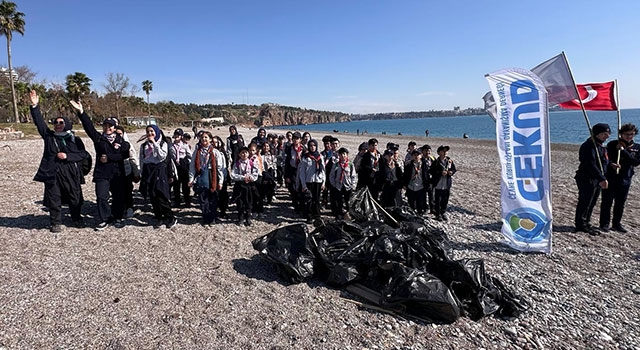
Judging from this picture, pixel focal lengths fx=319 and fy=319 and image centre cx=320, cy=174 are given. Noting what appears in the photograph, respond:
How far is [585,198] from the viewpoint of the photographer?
610 cm

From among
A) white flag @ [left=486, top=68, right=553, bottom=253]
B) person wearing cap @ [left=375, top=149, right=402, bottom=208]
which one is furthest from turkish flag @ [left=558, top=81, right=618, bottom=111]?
person wearing cap @ [left=375, top=149, right=402, bottom=208]

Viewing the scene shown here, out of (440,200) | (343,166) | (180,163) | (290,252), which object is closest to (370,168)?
(343,166)

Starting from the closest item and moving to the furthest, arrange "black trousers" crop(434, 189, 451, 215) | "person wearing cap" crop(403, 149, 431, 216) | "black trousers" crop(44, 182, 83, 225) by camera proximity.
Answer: "black trousers" crop(44, 182, 83, 225) → "person wearing cap" crop(403, 149, 431, 216) → "black trousers" crop(434, 189, 451, 215)

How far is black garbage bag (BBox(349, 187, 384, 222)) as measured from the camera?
5.92 metres

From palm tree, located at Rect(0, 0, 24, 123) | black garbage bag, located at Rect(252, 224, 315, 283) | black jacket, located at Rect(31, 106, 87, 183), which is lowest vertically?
black garbage bag, located at Rect(252, 224, 315, 283)

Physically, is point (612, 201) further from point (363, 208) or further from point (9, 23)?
point (9, 23)

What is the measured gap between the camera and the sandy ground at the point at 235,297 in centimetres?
312

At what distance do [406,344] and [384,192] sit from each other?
4.30m

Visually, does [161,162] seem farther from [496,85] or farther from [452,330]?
[496,85]

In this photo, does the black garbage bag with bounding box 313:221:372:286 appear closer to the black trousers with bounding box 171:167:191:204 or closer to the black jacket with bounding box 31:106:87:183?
the black trousers with bounding box 171:167:191:204

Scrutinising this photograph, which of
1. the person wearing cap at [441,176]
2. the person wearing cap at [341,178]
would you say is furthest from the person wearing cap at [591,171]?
the person wearing cap at [341,178]

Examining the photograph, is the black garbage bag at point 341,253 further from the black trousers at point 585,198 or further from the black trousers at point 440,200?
the black trousers at point 585,198

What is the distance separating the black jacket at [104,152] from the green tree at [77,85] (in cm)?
4718

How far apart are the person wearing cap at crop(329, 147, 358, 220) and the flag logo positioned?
117 inches
